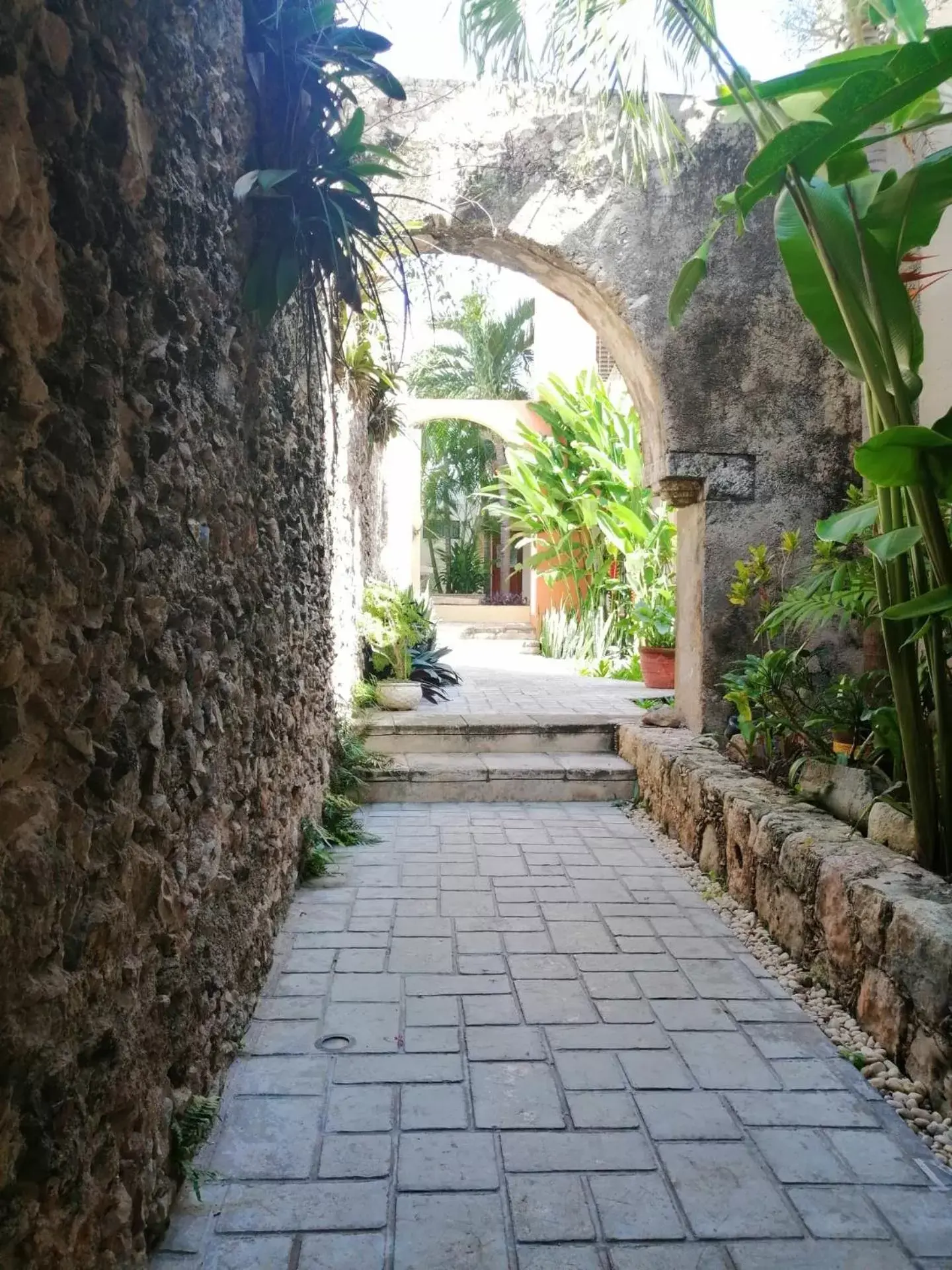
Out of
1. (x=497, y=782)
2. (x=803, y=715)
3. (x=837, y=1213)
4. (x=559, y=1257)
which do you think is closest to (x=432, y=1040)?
(x=559, y=1257)

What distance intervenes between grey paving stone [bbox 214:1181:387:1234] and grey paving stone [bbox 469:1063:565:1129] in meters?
0.36

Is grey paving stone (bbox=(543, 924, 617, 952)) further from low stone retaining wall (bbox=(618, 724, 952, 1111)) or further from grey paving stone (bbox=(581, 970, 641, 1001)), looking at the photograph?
low stone retaining wall (bbox=(618, 724, 952, 1111))

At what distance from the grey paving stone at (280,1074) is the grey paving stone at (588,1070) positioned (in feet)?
2.00

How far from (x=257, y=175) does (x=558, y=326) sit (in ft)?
45.4

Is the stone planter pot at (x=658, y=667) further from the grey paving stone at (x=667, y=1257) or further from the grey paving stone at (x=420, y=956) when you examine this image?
the grey paving stone at (x=667, y=1257)

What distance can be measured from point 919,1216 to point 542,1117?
2.64ft

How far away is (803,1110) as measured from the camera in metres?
2.32

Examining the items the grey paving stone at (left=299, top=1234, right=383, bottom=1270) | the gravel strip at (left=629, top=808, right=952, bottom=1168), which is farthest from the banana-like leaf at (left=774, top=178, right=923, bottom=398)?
the grey paving stone at (left=299, top=1234, right=383, bottom=1270)

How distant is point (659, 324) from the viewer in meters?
5.30

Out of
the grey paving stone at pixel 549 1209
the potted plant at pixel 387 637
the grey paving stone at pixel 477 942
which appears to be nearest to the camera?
the grey paving stone at pixel 549 1209

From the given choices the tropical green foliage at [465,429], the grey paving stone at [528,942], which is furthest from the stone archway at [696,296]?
the tropical green foliage at [465,429]

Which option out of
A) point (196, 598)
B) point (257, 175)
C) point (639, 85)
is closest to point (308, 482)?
point (257, 175)

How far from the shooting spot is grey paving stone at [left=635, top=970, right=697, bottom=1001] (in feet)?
9.73

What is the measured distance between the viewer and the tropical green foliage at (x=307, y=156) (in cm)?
259
